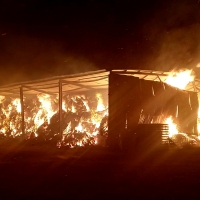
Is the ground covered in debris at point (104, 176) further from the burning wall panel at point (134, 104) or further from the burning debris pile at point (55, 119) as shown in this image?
the burning debris pile at point (55, 119)

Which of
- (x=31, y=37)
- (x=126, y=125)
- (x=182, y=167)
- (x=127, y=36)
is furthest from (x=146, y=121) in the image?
(x=31, y=37)

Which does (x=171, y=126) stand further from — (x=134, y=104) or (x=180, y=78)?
(x=134, y=104)

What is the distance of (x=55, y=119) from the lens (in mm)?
15656

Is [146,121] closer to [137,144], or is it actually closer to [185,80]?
[137,144]

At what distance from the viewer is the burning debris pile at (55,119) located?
1374 cm

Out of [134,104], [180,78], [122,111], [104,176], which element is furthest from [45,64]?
[104,176]

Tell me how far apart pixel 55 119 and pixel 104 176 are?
31.6 ft

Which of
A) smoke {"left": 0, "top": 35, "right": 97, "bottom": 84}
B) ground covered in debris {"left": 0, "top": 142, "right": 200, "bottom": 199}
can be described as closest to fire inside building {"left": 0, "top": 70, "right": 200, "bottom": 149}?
smoke {"left": 0, "top": 35, "right": 97, "bottom": 84}

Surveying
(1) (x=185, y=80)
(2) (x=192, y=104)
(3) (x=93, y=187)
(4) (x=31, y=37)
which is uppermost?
(4) (x=31, y=37)

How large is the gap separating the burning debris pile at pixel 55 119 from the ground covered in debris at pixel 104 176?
14.0 ft

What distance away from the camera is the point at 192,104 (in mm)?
13625

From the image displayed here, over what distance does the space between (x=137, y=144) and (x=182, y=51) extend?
A: 5891mm

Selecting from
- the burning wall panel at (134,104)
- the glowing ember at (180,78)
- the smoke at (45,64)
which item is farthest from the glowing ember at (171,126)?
the smoke at (45,64)

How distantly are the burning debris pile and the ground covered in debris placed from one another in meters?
4.27
